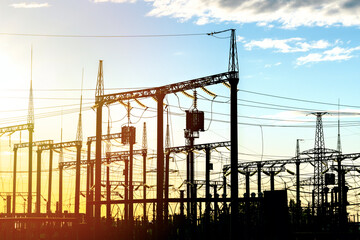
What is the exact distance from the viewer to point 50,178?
215 feet

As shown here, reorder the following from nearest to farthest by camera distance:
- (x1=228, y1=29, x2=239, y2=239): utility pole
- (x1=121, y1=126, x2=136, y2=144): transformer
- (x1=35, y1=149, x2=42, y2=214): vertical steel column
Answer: (x1=228, y1=29, x2=239, y2=239): utility pole < (x1=121, y1=126, x2=136, y2=144): transformer < (x1=35, y1=149, x2=42, y2=214): vertical steel column

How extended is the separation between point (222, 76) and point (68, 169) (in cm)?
3938

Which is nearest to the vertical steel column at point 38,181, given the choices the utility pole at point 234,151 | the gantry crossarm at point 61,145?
the gantry crossarm at point 61,145

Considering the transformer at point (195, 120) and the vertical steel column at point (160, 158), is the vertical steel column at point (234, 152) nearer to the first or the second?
the vertical steel column at point (160, 158)

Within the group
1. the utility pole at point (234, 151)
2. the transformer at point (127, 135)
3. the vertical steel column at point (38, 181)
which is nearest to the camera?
the utility pole at point (234, 151)

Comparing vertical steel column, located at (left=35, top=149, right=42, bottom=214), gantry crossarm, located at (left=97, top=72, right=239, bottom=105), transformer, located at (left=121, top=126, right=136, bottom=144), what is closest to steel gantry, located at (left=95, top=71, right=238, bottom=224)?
gantry crossarm, located at (left=97, top=72, right=239, bottom=105)

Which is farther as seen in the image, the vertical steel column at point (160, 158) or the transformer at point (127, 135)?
the transformer at point (127, 135)

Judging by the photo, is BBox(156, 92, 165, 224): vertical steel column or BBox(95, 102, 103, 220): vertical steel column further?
BBox(95, 102, 103, 220): vertical steel column

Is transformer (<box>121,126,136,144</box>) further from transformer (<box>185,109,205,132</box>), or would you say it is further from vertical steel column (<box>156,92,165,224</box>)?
vertical steel column (<box>156,92,165,224</box>)

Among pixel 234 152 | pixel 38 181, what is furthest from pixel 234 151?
pixel 38 181

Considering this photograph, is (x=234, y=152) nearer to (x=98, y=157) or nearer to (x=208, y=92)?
(x=208, y=92)

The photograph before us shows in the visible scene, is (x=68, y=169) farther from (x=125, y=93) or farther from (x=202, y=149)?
(x=125, y=93)

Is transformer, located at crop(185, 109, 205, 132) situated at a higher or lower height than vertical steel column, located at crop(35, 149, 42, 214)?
higher

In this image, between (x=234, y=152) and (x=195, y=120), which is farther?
(x=195, y=120)
